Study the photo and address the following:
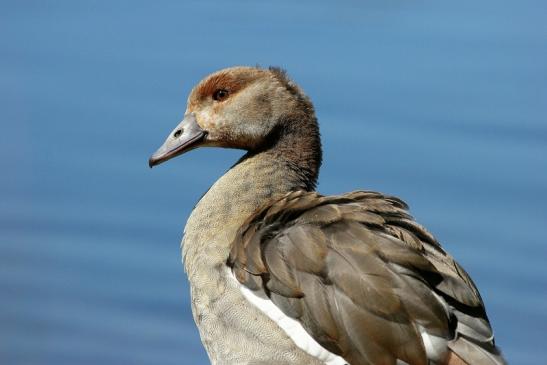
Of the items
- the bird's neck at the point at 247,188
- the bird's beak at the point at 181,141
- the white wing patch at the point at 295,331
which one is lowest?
the white wing patch at the point at 295,331

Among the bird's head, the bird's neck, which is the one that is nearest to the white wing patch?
the bird's neck

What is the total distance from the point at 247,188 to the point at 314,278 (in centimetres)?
79

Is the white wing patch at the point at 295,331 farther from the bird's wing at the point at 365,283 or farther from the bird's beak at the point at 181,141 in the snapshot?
the bird's beak at the point at 181,141

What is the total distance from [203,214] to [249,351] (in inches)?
29.6

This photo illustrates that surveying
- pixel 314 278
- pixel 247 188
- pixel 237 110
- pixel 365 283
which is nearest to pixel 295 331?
pixel 314 278

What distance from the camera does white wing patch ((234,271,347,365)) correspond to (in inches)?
216

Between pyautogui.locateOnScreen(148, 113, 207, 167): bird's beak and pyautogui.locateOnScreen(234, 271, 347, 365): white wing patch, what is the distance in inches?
39.6

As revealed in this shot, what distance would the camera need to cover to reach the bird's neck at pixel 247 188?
602 cm

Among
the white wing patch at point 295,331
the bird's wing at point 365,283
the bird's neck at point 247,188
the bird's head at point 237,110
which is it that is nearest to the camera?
the bird's wing at point 365,283

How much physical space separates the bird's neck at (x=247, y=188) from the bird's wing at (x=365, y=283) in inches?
7.5

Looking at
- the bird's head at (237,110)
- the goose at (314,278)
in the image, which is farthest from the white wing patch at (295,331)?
the bird's head at (237,110)

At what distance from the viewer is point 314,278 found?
18.2ft

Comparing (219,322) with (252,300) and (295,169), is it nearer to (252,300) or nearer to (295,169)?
(252,300)

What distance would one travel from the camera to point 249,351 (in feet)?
18.6
